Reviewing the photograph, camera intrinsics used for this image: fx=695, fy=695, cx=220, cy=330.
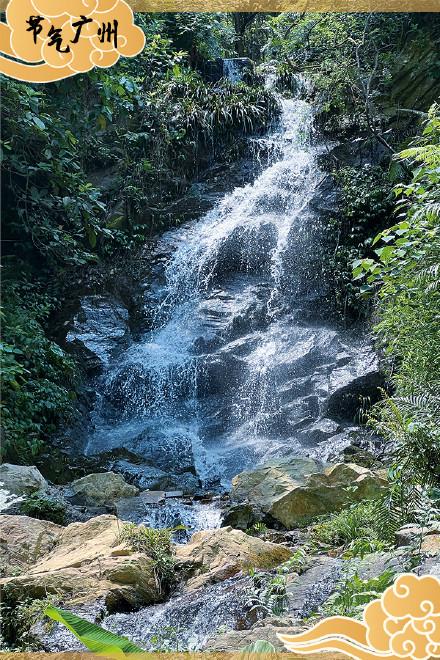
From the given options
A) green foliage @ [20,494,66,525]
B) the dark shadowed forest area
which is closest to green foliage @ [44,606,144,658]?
the dark shadowed forest area

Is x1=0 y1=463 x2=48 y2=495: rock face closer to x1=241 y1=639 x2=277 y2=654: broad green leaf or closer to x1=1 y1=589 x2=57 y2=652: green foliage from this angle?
x1=1 y1=589 x2=57 y2=652: green foliage

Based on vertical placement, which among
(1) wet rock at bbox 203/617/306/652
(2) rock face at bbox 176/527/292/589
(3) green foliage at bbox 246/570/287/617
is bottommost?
(2) rock face at bbox 176/527/292/589

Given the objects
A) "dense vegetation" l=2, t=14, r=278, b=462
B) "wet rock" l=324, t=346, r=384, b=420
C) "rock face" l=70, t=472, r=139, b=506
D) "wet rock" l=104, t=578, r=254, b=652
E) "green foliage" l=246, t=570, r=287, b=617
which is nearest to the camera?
"green foliage" l=246, t=570, r=287, b=617

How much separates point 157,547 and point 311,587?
1.16m

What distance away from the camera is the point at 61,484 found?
7.56 meters

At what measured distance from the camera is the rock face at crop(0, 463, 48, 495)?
603cm

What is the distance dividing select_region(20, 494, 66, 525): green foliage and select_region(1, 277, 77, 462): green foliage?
1.50 meters

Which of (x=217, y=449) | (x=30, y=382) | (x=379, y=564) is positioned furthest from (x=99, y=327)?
(x=379, y=564)

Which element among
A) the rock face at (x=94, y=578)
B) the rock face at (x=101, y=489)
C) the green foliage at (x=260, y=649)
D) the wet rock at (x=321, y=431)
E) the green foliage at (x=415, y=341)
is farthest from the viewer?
the wet rock at (x=321, y=431)

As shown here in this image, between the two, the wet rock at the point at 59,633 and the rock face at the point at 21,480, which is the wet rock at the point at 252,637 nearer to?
the wet rock at the point at 59,633

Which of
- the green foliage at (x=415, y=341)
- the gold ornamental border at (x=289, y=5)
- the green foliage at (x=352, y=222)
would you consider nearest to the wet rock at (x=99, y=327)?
the green foliage at (x=352, y=222)

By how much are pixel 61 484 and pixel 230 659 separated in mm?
5291

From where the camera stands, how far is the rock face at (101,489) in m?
6.65

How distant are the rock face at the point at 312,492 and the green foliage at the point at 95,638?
341 centimetres
